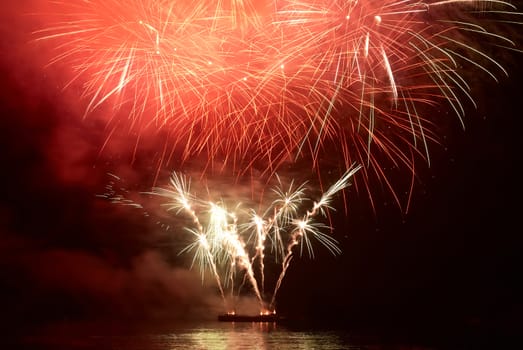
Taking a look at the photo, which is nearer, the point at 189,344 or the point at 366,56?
the point at 366,56

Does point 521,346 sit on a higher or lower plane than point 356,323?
lower

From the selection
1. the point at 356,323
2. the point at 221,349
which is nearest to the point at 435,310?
the point at 356,323

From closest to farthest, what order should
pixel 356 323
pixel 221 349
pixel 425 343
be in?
pixel 221 349
pixel 425 343
pixel 356 323

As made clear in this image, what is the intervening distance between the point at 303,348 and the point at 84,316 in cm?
4134

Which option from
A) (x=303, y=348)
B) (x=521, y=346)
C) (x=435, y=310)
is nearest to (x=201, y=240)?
(x=303, y=348)

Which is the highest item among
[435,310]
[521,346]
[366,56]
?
[366,56]

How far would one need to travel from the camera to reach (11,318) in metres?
52.1

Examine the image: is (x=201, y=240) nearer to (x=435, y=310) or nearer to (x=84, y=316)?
(x=435, y=310)

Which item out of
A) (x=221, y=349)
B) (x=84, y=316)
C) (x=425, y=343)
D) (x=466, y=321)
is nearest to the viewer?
(x=221, y=349)

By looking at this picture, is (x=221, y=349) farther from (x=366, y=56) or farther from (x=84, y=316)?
(x=84, y=316)

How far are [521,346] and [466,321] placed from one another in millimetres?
10014

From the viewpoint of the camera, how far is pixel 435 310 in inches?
1439

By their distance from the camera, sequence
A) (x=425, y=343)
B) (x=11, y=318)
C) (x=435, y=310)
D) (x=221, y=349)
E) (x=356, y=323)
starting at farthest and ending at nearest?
1. (x=11, y=318)
2. (x=356, y=323)
3. (x=435, y=310)
4. (x=425, y=343)
5. (x=221, y=349)

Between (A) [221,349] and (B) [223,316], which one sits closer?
(A) [221,349]
